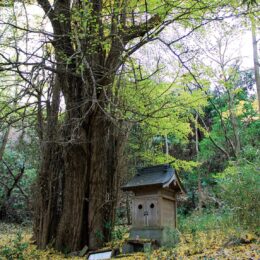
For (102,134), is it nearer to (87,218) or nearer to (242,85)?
(87,218)

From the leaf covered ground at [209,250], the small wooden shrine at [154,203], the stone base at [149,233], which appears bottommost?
the leaf covered ground at [209,250]

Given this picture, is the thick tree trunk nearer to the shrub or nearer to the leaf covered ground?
the leaf covered ground

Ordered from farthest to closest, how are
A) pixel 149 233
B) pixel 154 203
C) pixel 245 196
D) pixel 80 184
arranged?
pixel 80 184 → pixel 154 203 → pixel 149 233 → pixel 245 196

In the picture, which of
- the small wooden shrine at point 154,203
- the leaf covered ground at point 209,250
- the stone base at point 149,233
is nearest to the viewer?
the leaf covered ground at point 209,250

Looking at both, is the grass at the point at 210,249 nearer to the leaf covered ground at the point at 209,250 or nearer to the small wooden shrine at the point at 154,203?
the leaf covered ground at the point at 209,250

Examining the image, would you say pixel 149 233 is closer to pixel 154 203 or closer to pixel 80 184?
pixel 154 203

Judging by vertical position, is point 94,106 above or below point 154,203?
above

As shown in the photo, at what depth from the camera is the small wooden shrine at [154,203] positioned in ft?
20.6

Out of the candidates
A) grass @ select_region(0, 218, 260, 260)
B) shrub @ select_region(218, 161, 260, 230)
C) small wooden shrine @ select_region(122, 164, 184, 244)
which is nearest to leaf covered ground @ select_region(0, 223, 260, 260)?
grass @ select_region(0, 218, 260, 260)

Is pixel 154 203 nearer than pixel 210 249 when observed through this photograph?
No

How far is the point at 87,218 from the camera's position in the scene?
272 inches

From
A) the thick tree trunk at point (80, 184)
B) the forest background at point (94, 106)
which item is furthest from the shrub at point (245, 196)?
the thick tree trunk at point (80, 184)

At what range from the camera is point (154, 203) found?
641 cm

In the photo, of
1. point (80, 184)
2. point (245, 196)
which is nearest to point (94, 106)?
point (80, 184)
